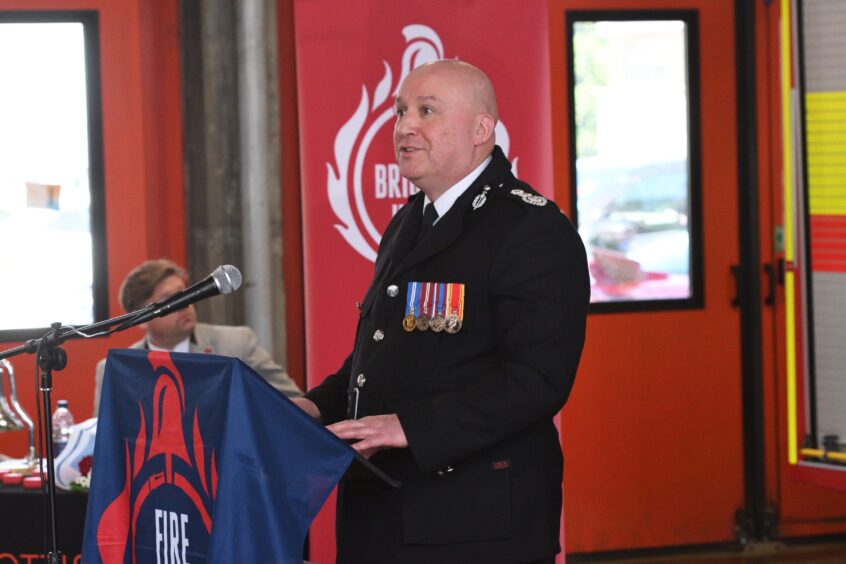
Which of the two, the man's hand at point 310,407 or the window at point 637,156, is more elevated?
the window at point 637,156

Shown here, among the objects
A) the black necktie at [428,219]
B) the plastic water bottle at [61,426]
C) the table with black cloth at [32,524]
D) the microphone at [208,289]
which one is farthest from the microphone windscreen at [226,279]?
the plastic water bottle at [61,426]

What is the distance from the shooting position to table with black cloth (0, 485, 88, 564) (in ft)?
9.39

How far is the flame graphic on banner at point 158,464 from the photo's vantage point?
1855 mm

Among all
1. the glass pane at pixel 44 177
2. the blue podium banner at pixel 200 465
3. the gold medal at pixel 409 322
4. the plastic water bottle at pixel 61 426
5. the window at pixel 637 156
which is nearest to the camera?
the blue podium banner at pixel 200 465

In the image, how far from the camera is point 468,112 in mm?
2080

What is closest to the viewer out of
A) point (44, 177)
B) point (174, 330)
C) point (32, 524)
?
point (32, 524)

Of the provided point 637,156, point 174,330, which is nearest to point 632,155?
point 637,156

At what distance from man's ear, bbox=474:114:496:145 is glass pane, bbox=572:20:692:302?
9.36 feet

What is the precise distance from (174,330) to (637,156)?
2.27 meters

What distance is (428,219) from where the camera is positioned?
2.17 meters

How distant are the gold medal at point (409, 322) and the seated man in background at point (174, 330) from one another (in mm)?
1452

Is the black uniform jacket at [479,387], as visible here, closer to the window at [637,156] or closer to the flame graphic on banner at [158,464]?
the flame graphic on banner at [158,464]

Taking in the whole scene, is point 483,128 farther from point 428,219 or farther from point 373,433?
point 373,433

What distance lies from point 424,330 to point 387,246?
325 millimetres
